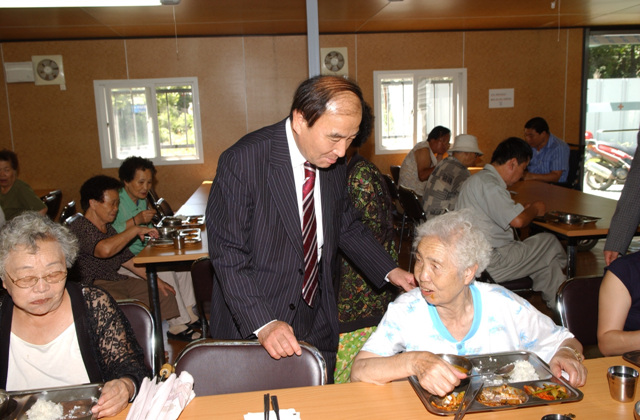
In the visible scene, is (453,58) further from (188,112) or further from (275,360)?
(275,360)

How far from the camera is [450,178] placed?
15.0ft

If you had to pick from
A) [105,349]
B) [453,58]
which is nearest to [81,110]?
[453,58]

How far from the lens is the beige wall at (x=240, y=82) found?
755cm

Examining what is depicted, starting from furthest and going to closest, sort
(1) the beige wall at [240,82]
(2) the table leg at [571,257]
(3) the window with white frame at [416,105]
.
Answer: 1. (3) the window with white frame at [416,105]
2. (1) the beige wall at [240,82]
3. (2) the table leg at [571,257]

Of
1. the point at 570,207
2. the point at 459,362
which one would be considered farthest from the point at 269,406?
the point at 570,207

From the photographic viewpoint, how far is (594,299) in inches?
83.4

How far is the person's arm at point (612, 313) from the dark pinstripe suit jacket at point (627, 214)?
1.00m

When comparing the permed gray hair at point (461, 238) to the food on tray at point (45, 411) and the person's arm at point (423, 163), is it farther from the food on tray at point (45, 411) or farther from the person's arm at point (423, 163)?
the person's arm at point (423, 163)

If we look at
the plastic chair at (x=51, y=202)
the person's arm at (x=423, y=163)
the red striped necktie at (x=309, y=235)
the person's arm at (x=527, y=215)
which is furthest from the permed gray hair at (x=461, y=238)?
the plastic chair at (x=51, y=202)

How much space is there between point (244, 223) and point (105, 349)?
64cm

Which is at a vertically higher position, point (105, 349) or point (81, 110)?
point (81, 110)

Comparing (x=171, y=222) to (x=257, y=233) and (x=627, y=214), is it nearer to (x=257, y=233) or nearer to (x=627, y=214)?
(x=257, y=233)

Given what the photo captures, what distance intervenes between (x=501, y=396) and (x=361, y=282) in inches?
55.9

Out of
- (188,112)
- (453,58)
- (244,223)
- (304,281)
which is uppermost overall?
(453,58)
